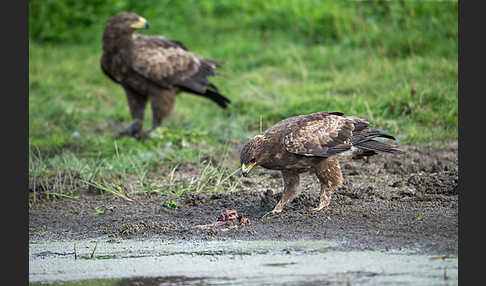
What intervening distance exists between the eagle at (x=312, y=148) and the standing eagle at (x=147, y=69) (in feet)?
12.8

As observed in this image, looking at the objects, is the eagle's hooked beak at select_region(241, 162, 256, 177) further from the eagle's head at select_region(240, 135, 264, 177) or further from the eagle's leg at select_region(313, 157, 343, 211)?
the eagle's leg at select_region(313, 157, 343, 211)

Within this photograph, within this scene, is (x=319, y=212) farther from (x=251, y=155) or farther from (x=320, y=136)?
(x=251, y=155)

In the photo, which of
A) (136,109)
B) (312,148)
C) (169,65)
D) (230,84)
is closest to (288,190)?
(312,148)

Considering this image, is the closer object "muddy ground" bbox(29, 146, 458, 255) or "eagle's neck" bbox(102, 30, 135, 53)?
"muddy ground" bbox(29, 146, 458, 255)

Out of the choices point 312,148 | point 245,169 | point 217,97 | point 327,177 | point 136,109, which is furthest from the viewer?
point 217,97

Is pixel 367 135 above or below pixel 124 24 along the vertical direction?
below

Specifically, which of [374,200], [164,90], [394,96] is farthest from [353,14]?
[374,200]

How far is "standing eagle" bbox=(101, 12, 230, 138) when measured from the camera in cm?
966

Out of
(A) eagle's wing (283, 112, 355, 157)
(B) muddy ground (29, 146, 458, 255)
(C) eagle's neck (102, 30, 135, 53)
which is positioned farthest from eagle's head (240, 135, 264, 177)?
(C) eagle's neck (102, 30, 135, 53)

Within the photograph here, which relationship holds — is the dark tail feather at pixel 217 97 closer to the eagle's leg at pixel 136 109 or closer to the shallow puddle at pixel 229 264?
the eagle's leg at pixel 136 109

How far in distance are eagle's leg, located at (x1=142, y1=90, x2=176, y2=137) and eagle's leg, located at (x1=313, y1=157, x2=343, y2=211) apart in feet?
13.8

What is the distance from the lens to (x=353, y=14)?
42.1 feet

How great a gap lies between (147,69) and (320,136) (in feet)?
13.8

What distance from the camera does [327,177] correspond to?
621 centimetres
